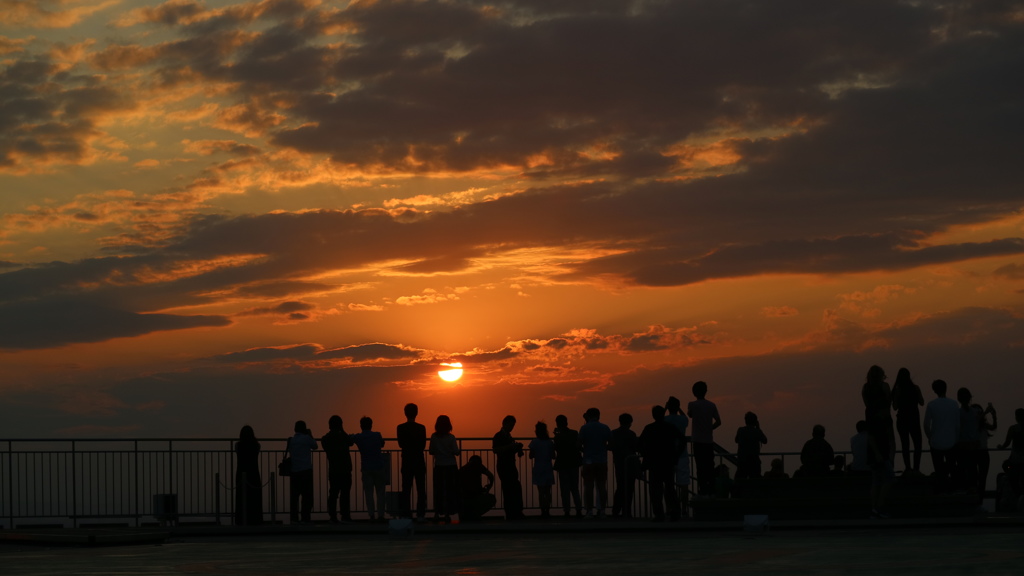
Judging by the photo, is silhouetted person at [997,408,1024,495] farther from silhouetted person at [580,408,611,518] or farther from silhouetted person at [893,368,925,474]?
silhouetted person at [580,408,611,518]

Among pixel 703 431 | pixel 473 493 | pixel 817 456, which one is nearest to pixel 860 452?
pixel 817 456

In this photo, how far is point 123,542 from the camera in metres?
19.0

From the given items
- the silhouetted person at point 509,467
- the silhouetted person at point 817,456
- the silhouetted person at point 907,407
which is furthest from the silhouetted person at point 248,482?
the silhouetted person at point 907,407

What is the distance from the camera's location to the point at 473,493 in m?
23.9

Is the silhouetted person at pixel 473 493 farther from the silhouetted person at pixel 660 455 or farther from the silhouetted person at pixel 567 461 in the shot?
the silhouetted person at pixel 660 455

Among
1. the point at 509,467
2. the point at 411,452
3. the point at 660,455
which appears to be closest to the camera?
the point at 660,455

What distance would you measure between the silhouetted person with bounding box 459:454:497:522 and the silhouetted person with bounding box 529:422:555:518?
3.00 feet

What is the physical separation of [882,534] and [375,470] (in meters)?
9.75

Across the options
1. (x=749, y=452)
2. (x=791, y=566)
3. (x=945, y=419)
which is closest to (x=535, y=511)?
(x=749, y=452)

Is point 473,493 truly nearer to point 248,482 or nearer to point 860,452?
point 248,482

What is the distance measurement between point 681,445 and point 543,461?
3.52m

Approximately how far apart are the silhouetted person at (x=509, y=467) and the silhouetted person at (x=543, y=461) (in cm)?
31

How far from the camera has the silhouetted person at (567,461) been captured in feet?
76.4

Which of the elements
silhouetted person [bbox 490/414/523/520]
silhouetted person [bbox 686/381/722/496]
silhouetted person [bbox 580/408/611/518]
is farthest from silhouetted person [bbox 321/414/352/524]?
silhouetted person [bbox 686/381/722/496]
